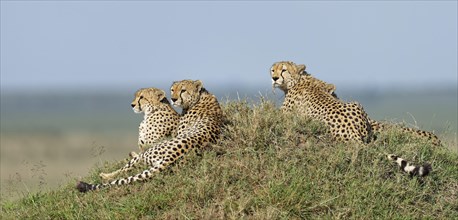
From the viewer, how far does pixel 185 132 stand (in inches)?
326

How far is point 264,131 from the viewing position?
327 inches

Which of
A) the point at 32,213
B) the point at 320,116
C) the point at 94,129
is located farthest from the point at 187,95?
the point at 94,129

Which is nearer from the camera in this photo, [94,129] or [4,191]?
[4,191]

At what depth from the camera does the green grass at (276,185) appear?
724 centimetres

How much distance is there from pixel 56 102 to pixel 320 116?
11958cm

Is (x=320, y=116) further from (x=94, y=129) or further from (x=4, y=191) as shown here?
(x=94, y=129)

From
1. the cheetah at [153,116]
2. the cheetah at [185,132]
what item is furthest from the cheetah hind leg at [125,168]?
the cheetah at [153,116]

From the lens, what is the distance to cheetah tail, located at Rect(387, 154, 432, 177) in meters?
7.71

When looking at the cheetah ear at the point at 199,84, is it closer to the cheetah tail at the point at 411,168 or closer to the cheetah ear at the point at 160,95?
the cheetah ear at the point at 160,95

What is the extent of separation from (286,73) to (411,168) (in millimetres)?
2110

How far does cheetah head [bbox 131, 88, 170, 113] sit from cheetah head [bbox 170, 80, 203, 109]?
0.79ft

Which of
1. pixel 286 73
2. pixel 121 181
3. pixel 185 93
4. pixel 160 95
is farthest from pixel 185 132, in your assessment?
pixel 286 73

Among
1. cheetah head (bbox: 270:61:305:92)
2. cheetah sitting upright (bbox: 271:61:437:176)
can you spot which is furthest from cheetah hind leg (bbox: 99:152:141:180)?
cheetah head (bbox: 270:61:305:92)

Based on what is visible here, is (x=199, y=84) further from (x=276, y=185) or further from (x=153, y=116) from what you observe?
(x=276, y=185)
